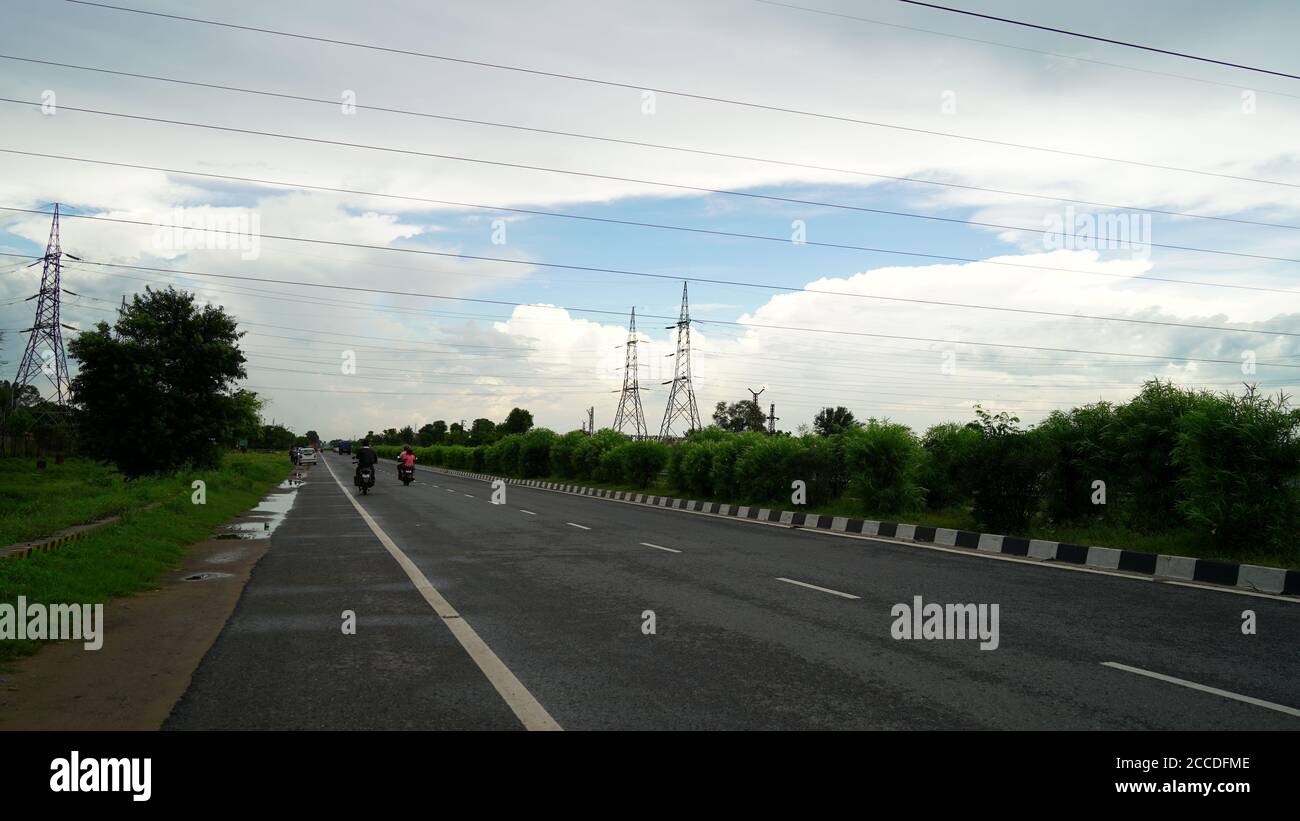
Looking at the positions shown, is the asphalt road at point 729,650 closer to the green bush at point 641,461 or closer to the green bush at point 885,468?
the green bush at point 885,468

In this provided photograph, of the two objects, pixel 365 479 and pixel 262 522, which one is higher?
pixel 365 479

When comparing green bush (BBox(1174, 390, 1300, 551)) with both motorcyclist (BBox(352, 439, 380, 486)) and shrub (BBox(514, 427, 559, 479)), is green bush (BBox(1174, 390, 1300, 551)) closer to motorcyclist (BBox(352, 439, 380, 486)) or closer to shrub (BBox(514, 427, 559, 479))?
motorcyclist (BBox(352, 439, 380, 486))

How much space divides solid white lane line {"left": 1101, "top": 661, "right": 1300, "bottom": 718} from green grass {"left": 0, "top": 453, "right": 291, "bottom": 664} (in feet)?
27.8

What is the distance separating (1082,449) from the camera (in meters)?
15.9

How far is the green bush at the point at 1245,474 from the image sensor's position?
1215 cm

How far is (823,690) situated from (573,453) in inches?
1751

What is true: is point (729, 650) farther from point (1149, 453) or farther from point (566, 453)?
point (566, 453)

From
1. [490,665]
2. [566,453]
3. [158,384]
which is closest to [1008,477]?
[490,665]

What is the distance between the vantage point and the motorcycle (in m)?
32.5

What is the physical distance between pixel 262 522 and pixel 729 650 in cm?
1668

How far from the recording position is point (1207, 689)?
5840 millimetres

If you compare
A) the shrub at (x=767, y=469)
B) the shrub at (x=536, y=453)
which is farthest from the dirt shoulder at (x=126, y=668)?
the shrub at (x=536, y=453)

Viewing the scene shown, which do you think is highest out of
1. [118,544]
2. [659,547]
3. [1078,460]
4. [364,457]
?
[1078,460]
